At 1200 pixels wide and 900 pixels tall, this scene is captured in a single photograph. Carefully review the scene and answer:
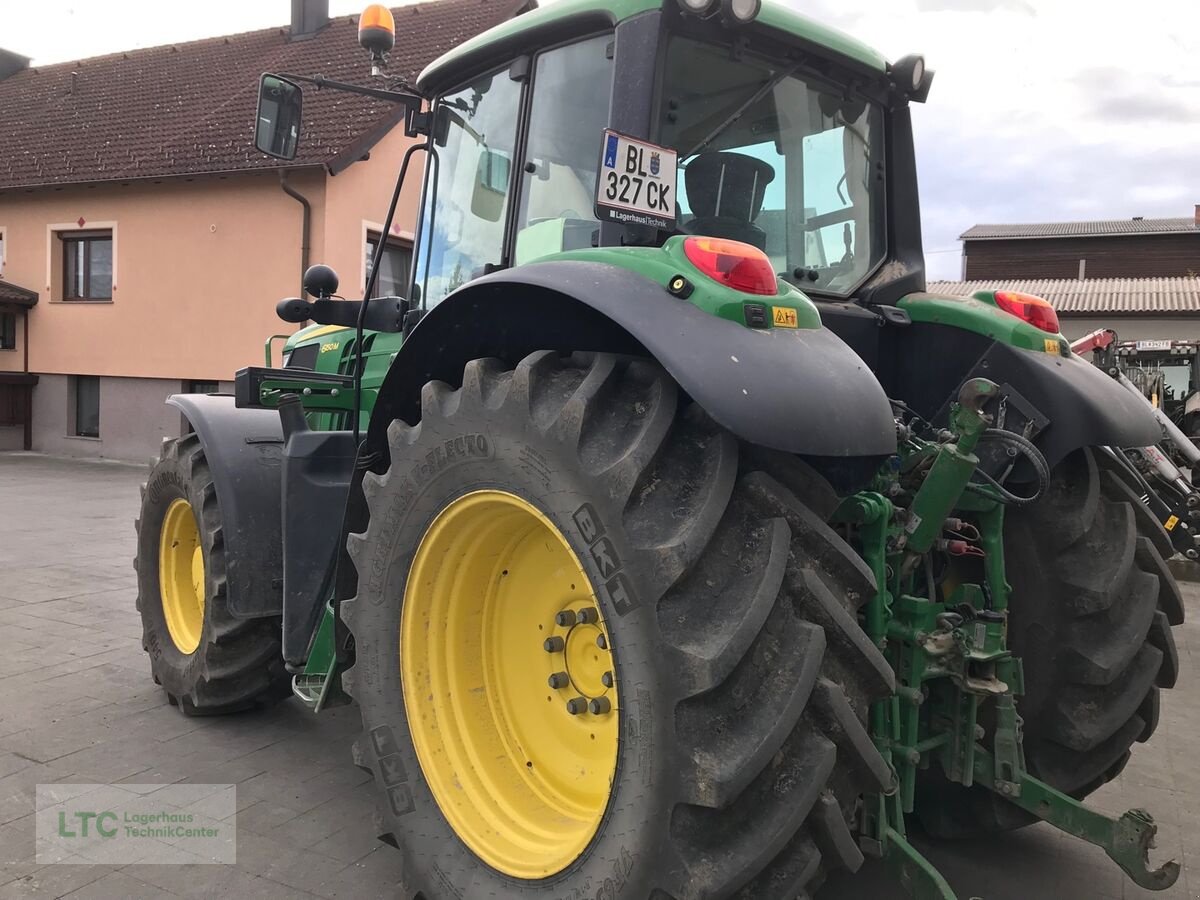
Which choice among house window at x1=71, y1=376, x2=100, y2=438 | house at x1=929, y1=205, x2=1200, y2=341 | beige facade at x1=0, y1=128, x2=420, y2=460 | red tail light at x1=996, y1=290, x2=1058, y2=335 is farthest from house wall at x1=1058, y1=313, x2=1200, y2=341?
house window at x1=71, y1=376, x2=100, y2=438

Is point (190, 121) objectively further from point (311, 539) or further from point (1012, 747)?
point (1012, 747)

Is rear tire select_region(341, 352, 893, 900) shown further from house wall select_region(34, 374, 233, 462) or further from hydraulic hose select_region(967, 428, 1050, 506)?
house wall select_region(34, 374, 233, 462)

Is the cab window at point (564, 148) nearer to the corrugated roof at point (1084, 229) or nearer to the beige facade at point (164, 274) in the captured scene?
the beige facade at point (164, 274)

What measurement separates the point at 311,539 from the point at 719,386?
73.7 inches

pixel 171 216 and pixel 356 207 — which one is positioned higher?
pixel 356 207

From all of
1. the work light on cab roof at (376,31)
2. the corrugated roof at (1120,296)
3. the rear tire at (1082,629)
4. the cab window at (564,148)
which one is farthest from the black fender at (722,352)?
the corrugated roof at (1120,296)

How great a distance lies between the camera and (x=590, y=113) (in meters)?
2.68

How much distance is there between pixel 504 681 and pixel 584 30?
6.05 feet

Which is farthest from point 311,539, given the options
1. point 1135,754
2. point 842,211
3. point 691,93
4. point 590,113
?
point 1135,754

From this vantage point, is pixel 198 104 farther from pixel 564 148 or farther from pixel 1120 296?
pixel 1120 296

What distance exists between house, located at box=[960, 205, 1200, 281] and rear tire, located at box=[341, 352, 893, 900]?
33.4 m

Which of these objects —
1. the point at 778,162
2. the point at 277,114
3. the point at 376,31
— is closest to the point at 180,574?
the point at 277,114

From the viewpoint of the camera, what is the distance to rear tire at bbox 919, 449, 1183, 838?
8.75 ft

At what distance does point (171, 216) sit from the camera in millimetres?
14820
